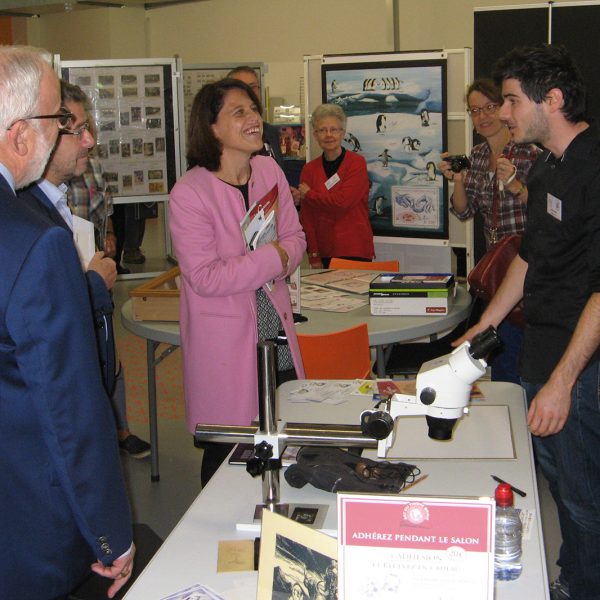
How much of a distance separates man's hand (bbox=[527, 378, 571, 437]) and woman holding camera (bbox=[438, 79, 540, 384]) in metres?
1.67

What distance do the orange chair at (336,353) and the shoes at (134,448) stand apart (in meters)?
1.50

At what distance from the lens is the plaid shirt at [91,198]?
13.0 feet

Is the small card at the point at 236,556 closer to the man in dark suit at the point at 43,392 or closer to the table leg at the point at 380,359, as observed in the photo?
the man in dark suit at the point at 43,392

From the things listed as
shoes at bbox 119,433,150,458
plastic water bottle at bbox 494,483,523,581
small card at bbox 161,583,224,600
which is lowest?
shoes at bbox 119,433,150,458

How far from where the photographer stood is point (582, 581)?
247cm

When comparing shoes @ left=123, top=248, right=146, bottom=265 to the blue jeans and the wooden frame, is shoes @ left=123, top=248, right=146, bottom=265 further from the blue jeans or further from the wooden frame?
the blue jeans

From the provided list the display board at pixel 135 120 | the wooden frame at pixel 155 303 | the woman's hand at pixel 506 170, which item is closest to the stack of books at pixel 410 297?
the woman's hand at pixel 506 170

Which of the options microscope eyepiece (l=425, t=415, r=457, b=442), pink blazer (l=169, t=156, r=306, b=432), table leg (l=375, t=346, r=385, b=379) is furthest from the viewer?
table leg (l=375, t=346, r=385, b=379)

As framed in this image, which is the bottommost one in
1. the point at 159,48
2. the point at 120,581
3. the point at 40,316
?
the point at 120,581

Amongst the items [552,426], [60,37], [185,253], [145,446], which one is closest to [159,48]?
[60,37]

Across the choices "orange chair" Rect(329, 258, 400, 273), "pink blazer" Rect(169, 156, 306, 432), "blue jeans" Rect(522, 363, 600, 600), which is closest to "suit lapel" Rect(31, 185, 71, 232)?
"pink blazer" Rect(169, 156, 306, 432)

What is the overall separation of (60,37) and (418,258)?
35.3ft

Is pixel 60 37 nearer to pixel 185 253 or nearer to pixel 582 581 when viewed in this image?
pixel 185 253

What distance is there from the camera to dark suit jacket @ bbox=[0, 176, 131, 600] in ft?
4.93
